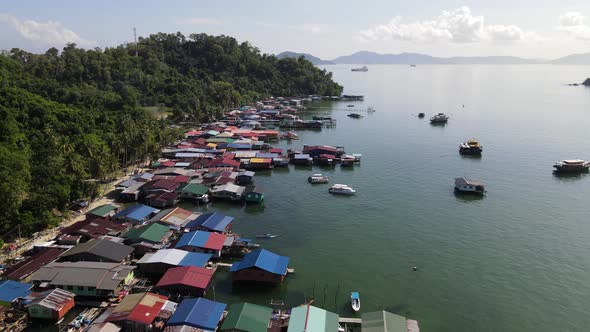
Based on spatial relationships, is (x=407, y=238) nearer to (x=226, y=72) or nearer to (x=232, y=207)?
(x=232, y=207)

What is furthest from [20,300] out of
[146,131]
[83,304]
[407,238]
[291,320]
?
[146,131]

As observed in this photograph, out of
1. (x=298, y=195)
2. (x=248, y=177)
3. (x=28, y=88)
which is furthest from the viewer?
(x=28, y=88)

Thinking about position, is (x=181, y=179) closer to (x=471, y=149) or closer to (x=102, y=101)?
(x=471, y=149)

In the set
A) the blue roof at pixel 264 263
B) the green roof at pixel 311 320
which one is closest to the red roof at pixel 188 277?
the blue roof at pixel 264 263

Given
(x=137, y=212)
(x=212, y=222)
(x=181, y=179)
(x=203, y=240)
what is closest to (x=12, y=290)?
(x=203, y=240)

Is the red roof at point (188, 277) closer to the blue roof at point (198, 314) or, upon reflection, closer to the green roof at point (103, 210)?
the blue roof at point (198, 314)

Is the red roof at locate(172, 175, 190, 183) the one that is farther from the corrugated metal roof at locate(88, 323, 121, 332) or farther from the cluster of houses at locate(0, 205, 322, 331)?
the corrugated metal roof at locate(88, 323, 121, 332)

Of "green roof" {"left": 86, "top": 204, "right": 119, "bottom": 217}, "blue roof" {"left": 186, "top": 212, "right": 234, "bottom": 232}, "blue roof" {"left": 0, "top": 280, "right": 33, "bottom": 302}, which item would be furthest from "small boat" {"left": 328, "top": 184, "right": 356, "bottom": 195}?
"blue roof" {"left": 0, "top": 280, "right": 33, "bottom": 302}
